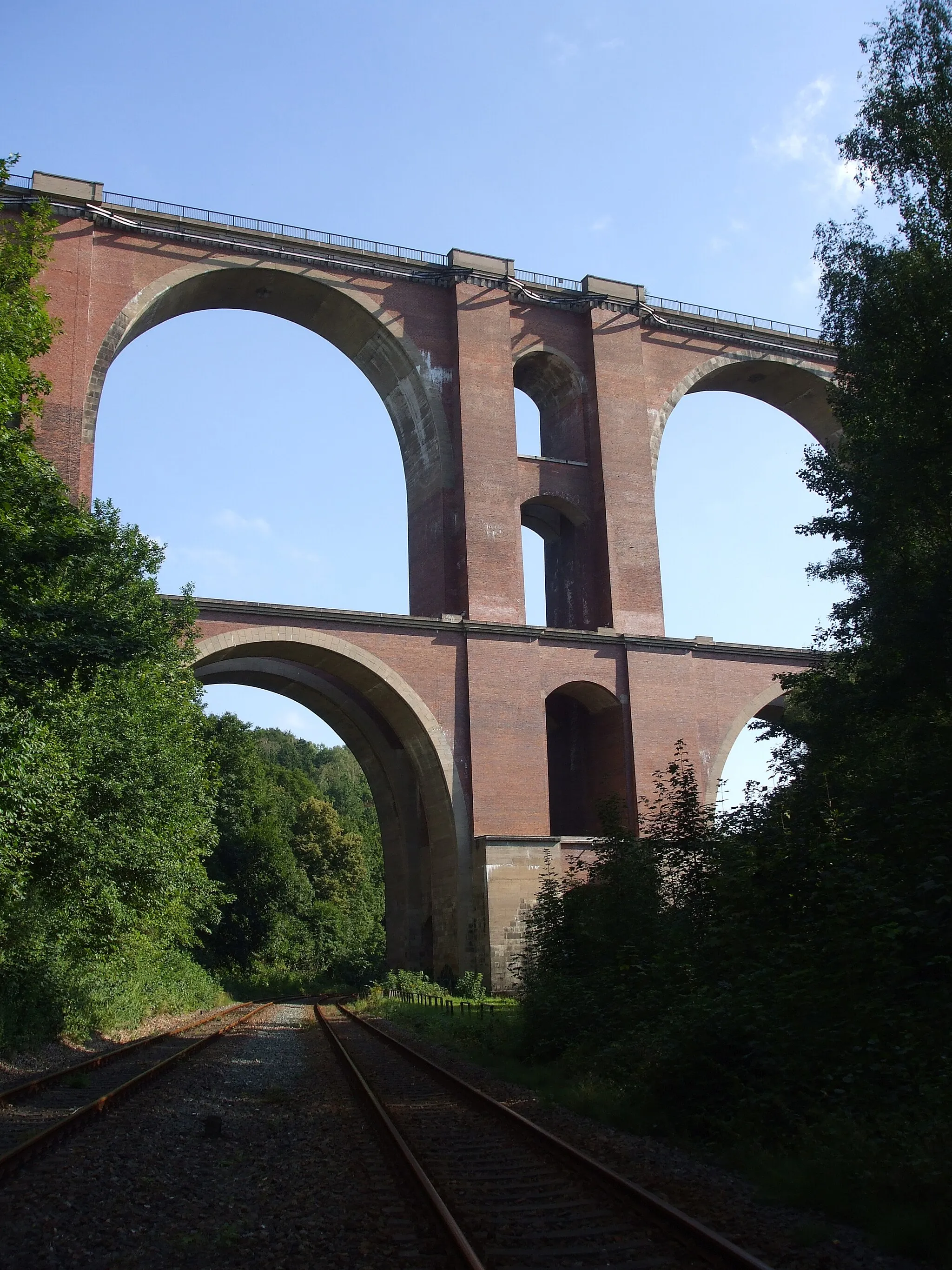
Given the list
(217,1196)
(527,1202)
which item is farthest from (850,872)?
(217,1196)

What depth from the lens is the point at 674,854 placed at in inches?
508

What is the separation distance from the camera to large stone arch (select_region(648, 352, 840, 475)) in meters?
33.1

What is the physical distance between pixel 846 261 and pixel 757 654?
17.2 m

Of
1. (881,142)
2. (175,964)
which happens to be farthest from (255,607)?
(881,142)

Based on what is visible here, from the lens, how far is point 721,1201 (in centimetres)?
612

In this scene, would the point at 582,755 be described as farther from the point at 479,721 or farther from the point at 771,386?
the point at 771,386

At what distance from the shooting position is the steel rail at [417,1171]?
4.93m

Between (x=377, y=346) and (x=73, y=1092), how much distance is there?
23.6m

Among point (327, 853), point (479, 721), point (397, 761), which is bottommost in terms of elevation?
point (327, 853)

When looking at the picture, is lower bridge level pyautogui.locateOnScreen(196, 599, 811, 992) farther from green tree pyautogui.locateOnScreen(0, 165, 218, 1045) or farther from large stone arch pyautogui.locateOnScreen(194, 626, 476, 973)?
green tree pyautogui.locateOnScreen(0, 165, 218, 1045)

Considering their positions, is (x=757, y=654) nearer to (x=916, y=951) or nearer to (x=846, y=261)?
(x=846, y=261)

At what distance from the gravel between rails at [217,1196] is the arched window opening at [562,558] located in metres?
22.6

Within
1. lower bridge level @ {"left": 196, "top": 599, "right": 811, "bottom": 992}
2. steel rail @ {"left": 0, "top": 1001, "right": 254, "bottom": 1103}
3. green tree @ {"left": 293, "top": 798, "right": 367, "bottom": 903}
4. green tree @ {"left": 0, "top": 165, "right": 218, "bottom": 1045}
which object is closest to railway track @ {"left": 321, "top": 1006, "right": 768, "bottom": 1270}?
steel rail @ {"left": 0, "top": 1001, "right": 254, "bottom": 1103}

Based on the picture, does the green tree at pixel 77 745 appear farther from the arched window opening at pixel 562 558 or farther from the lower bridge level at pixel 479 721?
the arched window opening at pixel 562 558
